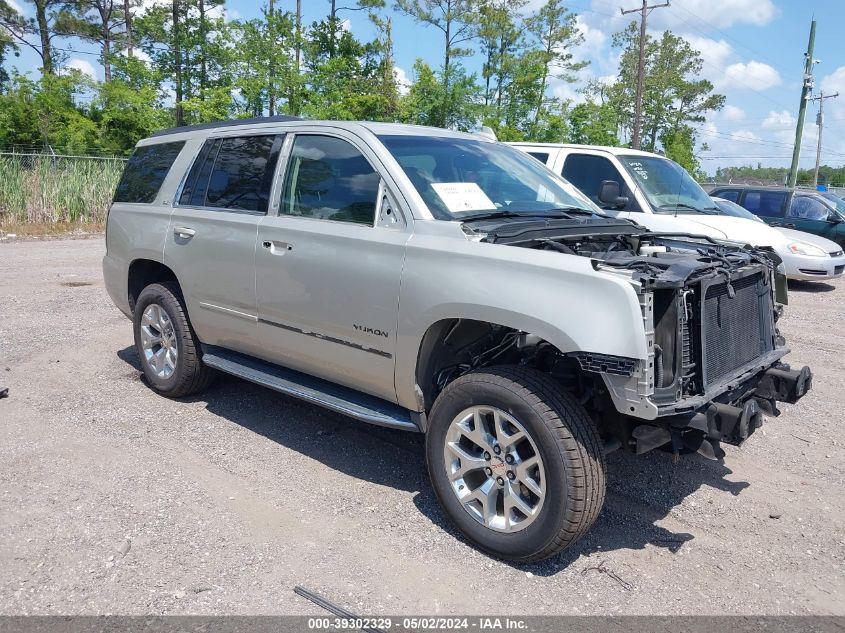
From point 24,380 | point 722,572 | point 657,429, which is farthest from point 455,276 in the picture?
point 24,380

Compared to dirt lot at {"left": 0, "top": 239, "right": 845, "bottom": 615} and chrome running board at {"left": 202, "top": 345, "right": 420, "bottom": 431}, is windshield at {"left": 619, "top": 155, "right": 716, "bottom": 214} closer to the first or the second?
dirt lot at {"left": 0, "top": 239, "right": 845, "bottom": 615}

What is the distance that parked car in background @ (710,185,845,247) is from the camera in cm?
1371

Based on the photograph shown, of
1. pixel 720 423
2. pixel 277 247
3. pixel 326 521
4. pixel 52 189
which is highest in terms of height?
pixel 52 189

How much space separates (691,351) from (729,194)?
41.9 feet

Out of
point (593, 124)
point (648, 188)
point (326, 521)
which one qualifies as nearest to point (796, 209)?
point (648, 188)

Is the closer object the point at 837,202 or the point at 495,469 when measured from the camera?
the point at 495,469

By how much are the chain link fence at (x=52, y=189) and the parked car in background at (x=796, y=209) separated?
15.7m

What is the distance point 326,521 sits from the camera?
3.77m

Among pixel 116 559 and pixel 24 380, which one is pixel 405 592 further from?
pixel 24 380

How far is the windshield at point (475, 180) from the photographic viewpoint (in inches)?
158

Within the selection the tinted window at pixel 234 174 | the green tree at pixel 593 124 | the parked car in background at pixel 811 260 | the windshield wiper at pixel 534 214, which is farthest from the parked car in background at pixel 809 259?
the green tree at pixel 593 124

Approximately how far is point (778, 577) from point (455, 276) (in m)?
2.10

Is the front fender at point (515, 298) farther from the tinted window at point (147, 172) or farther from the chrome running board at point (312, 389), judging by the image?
the tinted window at point (147, 172)

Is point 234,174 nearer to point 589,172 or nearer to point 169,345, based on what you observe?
point 169,345
